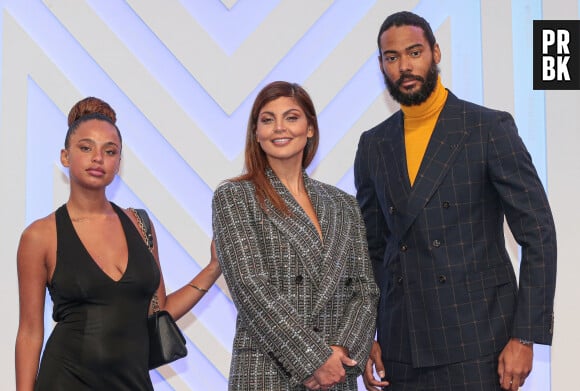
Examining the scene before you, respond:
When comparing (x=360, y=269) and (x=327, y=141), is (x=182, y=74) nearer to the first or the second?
(x=327, y=141)

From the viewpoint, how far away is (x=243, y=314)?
2592 millimetres

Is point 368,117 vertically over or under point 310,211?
under

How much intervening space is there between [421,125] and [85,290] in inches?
49.0

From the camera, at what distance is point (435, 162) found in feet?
9.36

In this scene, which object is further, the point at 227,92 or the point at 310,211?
the point at 227,92

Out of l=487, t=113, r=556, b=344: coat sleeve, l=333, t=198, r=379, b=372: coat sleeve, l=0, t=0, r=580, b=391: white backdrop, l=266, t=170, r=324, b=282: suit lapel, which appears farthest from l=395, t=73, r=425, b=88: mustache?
l=0, t=0, r=580, b=391: white backdrop

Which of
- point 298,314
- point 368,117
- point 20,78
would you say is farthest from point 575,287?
point 20,78

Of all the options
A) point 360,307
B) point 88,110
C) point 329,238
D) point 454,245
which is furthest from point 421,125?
point 88,110

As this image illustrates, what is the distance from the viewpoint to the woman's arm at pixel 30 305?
2596 mm

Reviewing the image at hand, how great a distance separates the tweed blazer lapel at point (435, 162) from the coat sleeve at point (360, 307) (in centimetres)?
17

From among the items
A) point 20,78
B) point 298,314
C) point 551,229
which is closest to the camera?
point 298,314

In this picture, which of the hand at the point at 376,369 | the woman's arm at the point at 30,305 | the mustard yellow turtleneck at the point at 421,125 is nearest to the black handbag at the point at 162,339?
the woman's arm at the point at 30,305

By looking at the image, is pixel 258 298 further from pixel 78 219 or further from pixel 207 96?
pixel 207 96

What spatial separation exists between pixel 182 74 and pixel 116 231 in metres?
1.23
